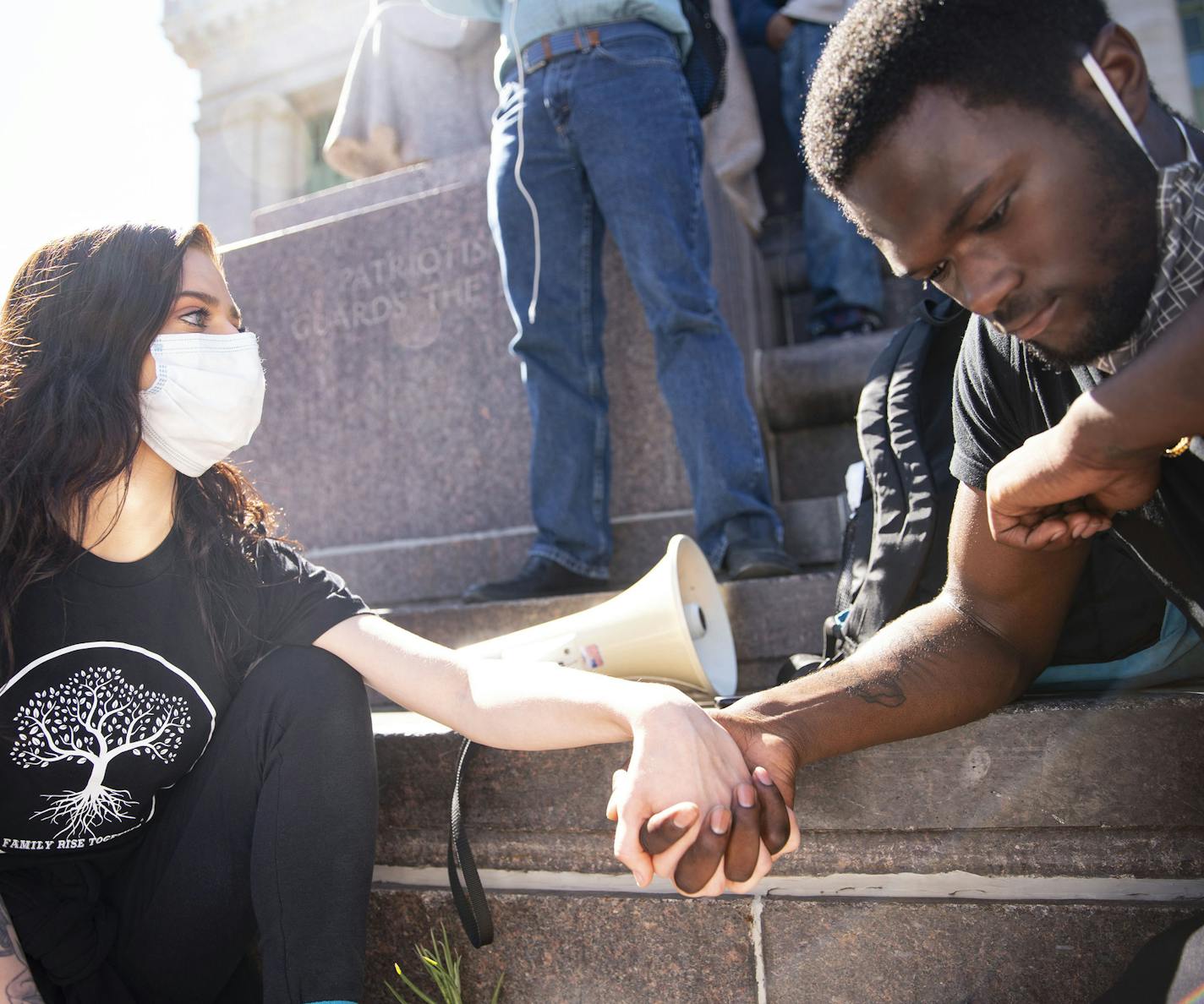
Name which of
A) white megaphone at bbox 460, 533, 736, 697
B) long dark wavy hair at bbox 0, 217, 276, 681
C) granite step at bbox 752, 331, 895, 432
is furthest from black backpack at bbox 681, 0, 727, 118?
long dark wavy hair at bbox 0, 217, 276, 681

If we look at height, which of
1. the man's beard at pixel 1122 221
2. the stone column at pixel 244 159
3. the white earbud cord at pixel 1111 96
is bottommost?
the stone column at pixel 244 159

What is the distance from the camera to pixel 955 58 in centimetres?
133

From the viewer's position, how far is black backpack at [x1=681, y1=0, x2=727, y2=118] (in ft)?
11.5

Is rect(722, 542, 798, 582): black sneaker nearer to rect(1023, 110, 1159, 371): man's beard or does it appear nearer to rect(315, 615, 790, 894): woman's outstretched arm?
rect(315, 615, 790, 894): woman's outstretched arm

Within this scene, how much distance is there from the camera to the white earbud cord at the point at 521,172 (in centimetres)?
333

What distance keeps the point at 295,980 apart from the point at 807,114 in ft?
4.94

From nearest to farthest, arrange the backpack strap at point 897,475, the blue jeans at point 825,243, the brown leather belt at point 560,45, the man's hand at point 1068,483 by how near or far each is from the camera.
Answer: the man's hand at point 1068,483 → the backpack strap at point 897,475 → the brown leather belt at point 560,45 → the blue jeans at point 825,243

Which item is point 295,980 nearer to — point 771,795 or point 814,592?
point 771,795

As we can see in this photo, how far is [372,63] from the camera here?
15.9ft

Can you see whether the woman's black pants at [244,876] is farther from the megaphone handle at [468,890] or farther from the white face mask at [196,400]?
the white face mask at [196,400]

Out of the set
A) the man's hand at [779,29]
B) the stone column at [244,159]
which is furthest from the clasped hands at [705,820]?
the stone column at [244,159]

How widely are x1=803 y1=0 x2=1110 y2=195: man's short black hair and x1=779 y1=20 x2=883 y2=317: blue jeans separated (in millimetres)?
2879

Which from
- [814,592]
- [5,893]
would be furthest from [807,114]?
[5,893]

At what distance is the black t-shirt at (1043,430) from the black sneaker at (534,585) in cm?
174
